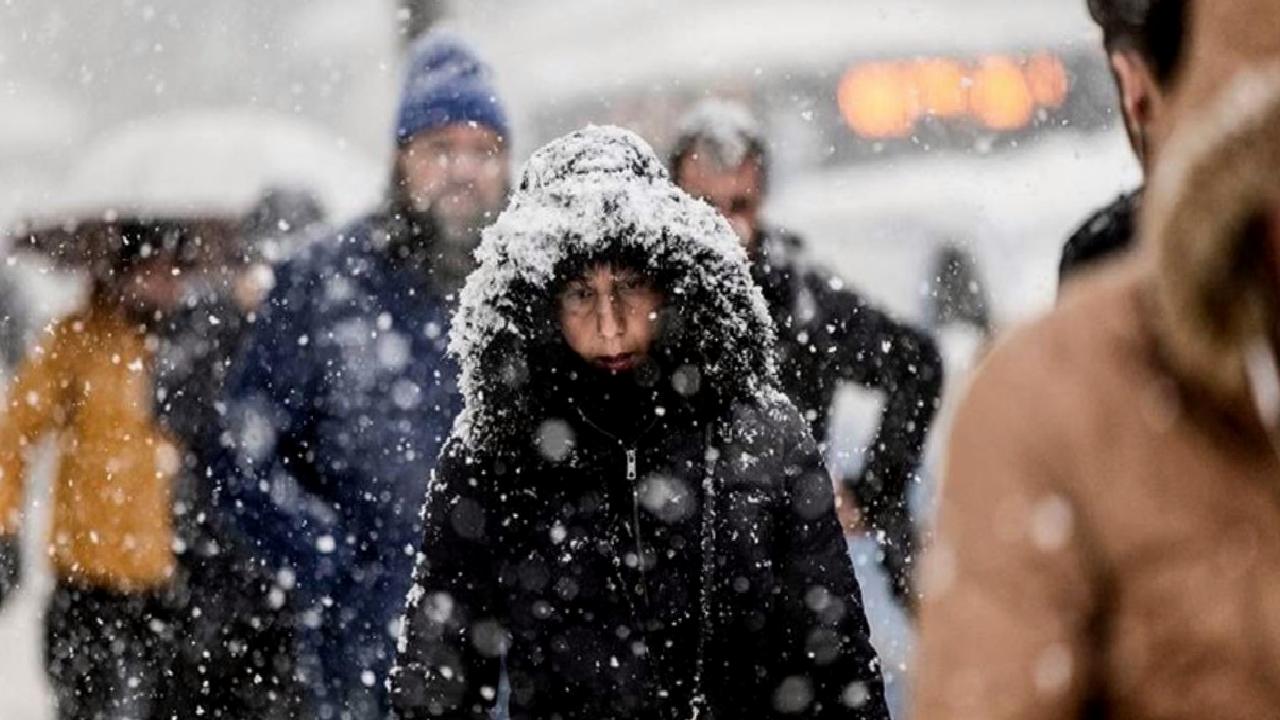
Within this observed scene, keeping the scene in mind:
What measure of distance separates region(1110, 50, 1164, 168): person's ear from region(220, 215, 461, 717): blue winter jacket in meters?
3.38

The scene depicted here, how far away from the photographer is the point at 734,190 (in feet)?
20.4

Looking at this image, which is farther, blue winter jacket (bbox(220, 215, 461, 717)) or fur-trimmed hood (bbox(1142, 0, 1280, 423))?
blue winter jacket (bbox(220, 215, 461, 717))

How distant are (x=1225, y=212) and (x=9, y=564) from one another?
4.89m

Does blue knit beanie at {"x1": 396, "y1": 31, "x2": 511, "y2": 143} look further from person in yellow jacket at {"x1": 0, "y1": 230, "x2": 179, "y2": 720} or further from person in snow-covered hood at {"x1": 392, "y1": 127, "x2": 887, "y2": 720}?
person in snow-covered hood at {"x1": 392, "y1": 127, "x2": 887, "y2": 720}

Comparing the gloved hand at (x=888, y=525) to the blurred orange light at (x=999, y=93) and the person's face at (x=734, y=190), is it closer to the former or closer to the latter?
the person's face at (x=734, y=190)

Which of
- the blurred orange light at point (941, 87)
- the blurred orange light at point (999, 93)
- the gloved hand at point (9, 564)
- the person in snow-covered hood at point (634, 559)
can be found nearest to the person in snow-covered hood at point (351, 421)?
the gloved hand at point (9, 564)

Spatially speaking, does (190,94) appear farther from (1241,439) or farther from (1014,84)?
(1241,439)

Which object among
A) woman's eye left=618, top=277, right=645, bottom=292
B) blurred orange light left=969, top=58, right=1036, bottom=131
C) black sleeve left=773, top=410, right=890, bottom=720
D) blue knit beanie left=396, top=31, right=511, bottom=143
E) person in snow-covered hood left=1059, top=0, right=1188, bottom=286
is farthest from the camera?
blurred orange light left=969, top=58, right=1036, bottom=131

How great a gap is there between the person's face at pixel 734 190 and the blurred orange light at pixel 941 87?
9787mm

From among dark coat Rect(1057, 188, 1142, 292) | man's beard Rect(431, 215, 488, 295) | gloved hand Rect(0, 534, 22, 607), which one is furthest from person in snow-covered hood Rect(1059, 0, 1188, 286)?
gloved hand Rect(0, 534, 22, 607)

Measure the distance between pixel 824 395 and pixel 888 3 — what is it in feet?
70.5

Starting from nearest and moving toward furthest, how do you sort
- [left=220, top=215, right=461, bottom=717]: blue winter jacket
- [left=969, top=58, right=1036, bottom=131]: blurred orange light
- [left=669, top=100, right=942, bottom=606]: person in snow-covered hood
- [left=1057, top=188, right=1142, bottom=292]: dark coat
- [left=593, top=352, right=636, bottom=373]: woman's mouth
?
[left=1057, top=188, right=1142, bottom=292]: dark coat
[left=593, top=352, right=636, bottom=373]: woman's mouth
[left=220, top=215, right=461, bottom=717]: blue winter jacket
[left=669, top=100, right=942, bottom=606]: person in snow-covered hood
[left=969, top=58, right=1036, bottom=131]: blurred orange light

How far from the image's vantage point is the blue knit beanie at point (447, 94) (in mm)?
6121

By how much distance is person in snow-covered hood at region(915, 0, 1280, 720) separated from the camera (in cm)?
181
